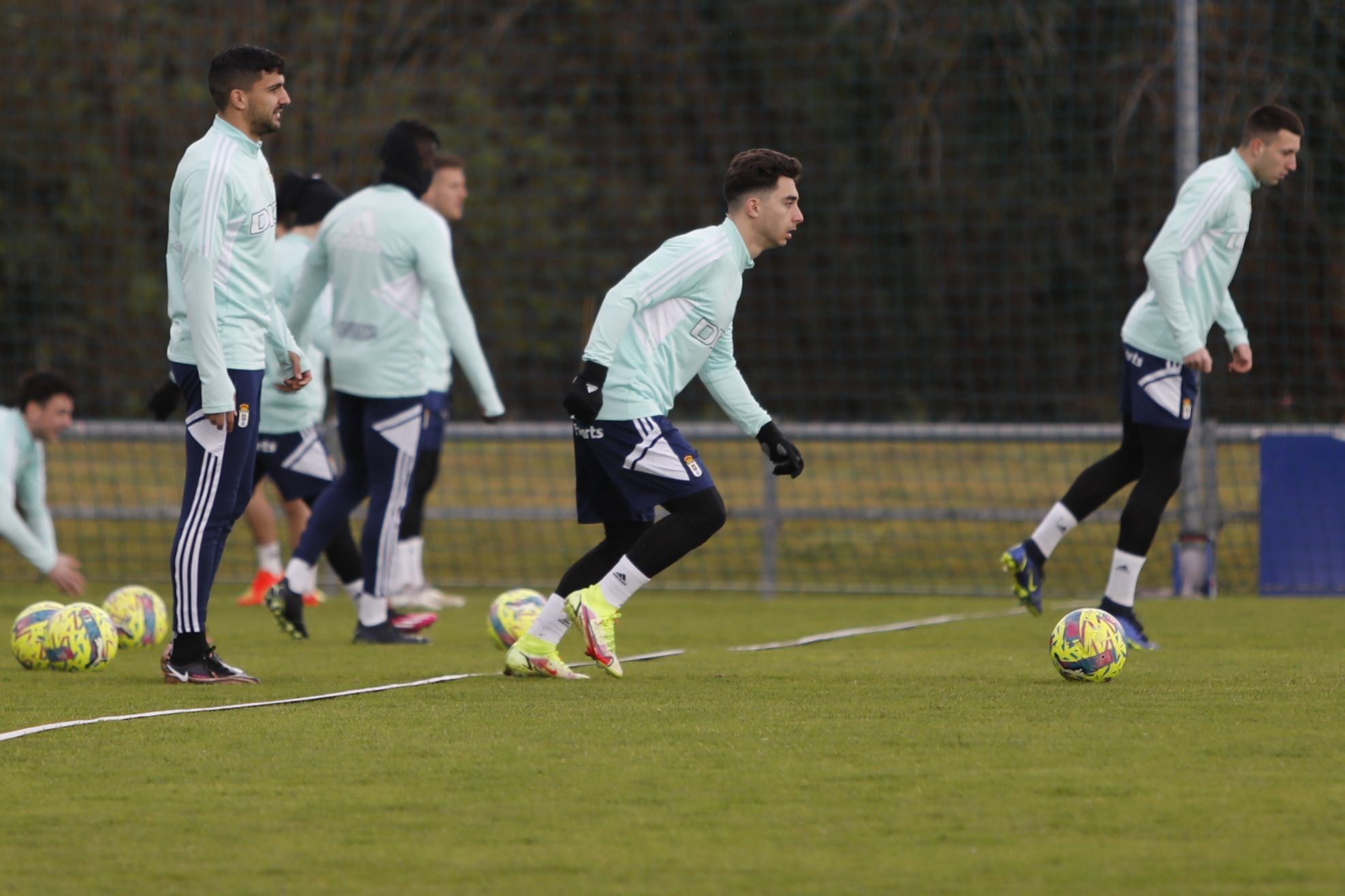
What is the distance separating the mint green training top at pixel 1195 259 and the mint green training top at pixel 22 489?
17.0 ft

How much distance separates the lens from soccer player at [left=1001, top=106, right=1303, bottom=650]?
293 inches

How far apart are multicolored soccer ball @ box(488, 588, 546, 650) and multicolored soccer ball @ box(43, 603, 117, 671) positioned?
156 centimetres

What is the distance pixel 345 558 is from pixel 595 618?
283 cm

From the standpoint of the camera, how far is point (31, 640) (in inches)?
267


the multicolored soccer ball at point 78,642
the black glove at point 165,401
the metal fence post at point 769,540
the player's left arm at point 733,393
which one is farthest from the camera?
the metal fence post at point 769,540

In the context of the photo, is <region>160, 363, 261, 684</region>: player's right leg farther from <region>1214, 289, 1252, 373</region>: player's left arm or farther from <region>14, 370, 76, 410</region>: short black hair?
<region>1214, 289, 1252, 373</region>: player's left arm

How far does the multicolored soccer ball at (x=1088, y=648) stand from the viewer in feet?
20.0

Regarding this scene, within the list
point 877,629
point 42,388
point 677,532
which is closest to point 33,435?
point 42,388

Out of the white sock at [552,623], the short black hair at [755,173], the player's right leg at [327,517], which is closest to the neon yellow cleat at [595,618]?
the white sock at [552,623]

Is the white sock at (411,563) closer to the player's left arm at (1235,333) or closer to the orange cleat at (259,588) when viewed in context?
the orange cleat at (259,588)

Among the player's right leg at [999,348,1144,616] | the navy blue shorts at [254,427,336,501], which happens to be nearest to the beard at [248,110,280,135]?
the navy blue shorts at [254,427,336,501]

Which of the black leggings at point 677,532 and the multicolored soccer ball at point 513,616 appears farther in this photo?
the multicolored soccer ball at point 513,616

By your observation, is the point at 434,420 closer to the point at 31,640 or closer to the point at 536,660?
the point at 31,640

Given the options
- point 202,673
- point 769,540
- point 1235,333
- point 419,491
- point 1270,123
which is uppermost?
point 1270,123
